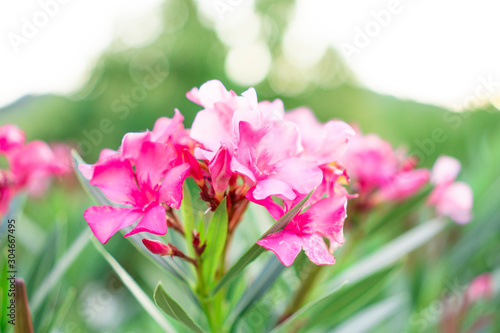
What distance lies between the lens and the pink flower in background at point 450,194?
2.95ft

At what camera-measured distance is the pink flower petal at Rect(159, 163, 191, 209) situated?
1.43ft

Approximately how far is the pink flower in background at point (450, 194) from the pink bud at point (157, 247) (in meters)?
0.66

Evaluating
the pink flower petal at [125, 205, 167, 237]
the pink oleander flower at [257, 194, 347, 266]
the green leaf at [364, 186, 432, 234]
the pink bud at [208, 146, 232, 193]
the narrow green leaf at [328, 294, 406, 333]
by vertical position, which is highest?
the pink bud at [208, 146, 232, 193]

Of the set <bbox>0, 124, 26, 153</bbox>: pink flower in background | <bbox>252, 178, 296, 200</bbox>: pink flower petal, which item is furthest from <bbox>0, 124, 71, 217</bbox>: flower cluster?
<bbox>252, 178, 296, 200</bbox>: pink flower petal

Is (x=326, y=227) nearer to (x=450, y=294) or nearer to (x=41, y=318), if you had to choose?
(x=41, y=318)

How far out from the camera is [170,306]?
46cm

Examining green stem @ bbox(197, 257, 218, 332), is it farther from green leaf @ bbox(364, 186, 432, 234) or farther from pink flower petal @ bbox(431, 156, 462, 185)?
pink flower petal @ bbox(431, 156, 462, 185)

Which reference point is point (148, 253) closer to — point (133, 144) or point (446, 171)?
point (133, 144)

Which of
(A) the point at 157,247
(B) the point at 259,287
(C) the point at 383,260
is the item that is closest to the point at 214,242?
(A) the point at 157,247

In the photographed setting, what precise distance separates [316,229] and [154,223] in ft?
0.60

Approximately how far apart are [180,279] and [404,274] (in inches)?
35.5

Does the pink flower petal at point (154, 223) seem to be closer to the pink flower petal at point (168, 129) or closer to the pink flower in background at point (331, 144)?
the pink flower petal at point (168, 129)

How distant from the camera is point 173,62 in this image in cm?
407

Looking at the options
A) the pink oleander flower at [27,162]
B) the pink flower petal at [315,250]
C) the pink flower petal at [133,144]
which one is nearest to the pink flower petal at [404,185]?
the pink flower petal at [315,250]
